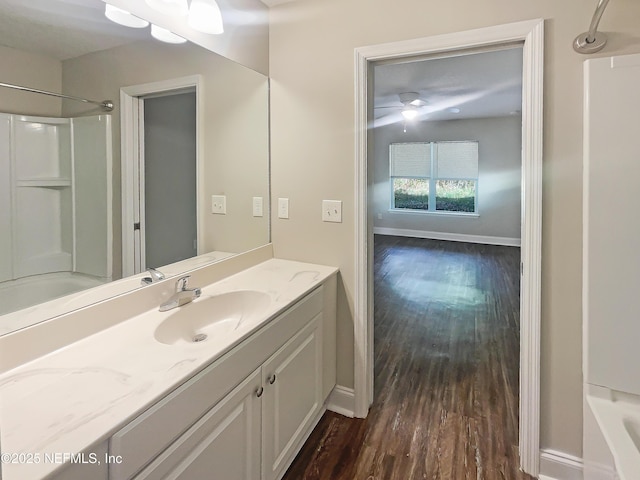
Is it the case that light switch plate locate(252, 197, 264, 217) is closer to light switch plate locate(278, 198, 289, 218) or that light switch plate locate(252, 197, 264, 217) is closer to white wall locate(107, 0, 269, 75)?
light switch plate locate(278, 198, 289, 218)

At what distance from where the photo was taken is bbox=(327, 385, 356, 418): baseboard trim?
2.09 m

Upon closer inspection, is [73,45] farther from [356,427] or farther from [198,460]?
[356,427]

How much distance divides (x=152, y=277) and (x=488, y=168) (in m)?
7.14

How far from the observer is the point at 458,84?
173 inches

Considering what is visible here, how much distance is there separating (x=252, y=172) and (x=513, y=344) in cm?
244

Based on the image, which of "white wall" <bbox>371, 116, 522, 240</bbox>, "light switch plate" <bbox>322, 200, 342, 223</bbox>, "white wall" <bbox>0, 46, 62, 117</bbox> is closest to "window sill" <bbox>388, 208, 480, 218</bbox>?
"white wall" <bbox>371, 116, 522, 240</bbox>

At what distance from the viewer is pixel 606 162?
1.40m

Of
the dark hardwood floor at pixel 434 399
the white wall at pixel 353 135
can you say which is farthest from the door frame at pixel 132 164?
the dark hardwood floor at pixel 434 399

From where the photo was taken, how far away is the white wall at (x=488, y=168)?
276 inches

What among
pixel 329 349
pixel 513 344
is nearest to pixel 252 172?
pixel 329 349

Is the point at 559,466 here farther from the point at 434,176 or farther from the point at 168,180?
the point at 434,176

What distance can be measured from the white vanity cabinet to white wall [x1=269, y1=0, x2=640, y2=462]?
15.5 inches

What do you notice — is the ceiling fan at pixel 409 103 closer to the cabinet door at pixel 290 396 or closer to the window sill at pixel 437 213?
the window sill at pixel 437 213

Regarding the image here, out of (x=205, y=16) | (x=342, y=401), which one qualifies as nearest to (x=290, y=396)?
(x=342, y=401)
